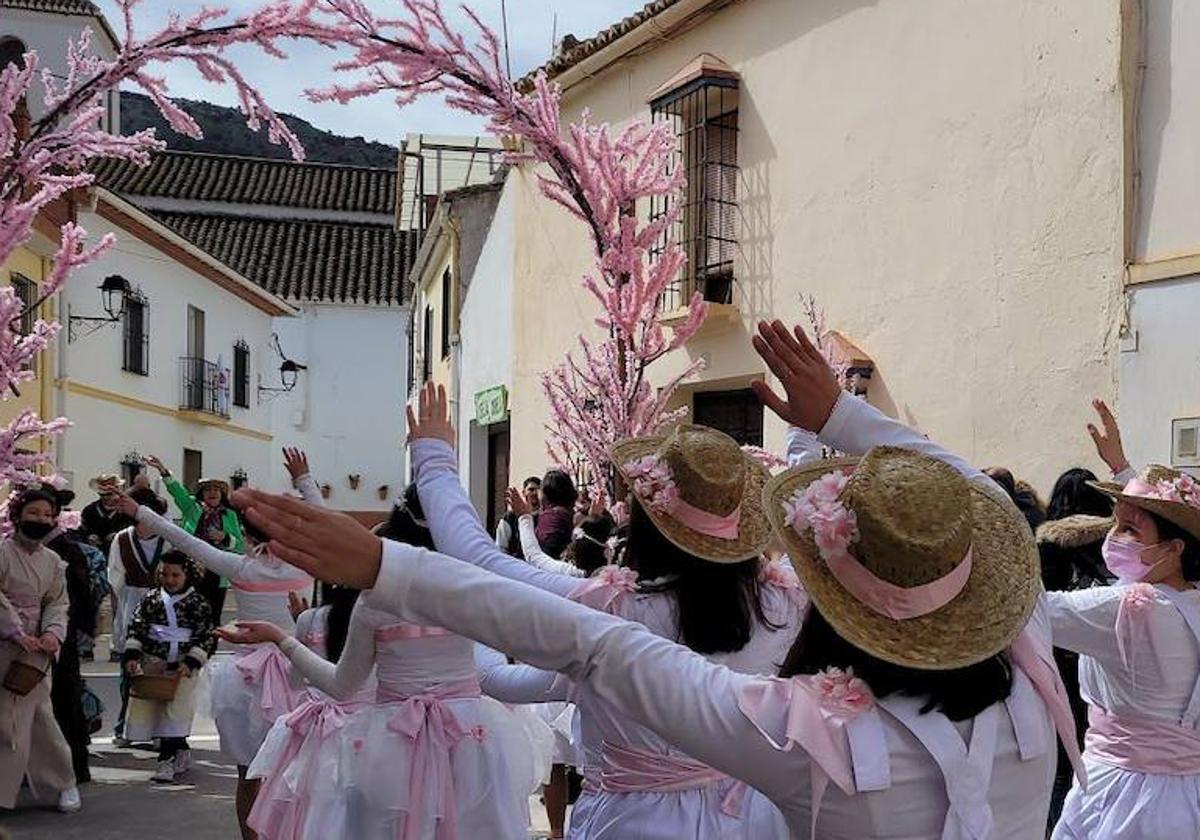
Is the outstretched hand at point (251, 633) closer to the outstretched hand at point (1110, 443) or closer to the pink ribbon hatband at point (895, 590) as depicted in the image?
the pink ribbon hatband at point (895, 590)

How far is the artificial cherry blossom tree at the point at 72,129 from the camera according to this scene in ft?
16.8

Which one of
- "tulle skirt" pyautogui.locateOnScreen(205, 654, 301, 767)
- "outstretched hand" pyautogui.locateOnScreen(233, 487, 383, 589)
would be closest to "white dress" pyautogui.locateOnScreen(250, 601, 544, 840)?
"tulle skirt" pyautogui.locateOnScreen(205, 654, 301, 767)

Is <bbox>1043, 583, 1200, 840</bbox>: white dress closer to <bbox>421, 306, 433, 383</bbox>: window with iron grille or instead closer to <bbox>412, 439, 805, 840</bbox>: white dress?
<bbox>412, 439, 805, 840</bbox>: white dress

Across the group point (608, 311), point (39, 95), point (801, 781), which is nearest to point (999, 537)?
point (801, 781)

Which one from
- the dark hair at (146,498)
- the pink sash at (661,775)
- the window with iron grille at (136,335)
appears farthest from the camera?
the window with iron grille at (136,335)

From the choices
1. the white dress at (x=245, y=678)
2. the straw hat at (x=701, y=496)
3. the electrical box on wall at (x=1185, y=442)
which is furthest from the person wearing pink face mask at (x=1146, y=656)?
the electrical box on wall at (x=1185, y=442)

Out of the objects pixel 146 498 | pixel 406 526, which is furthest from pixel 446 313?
pixel 406 526

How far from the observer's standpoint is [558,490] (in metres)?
8.39

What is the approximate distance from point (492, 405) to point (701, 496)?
15.5 meters

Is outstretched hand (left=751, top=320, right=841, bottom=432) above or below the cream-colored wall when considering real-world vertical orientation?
below

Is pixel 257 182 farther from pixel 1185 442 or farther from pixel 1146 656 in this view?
pixel 1146 656

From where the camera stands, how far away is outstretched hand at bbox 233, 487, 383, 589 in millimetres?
1773

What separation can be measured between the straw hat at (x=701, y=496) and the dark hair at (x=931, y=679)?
3.82ft

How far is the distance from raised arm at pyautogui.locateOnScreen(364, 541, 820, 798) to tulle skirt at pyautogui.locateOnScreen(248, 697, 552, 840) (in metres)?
2.73
